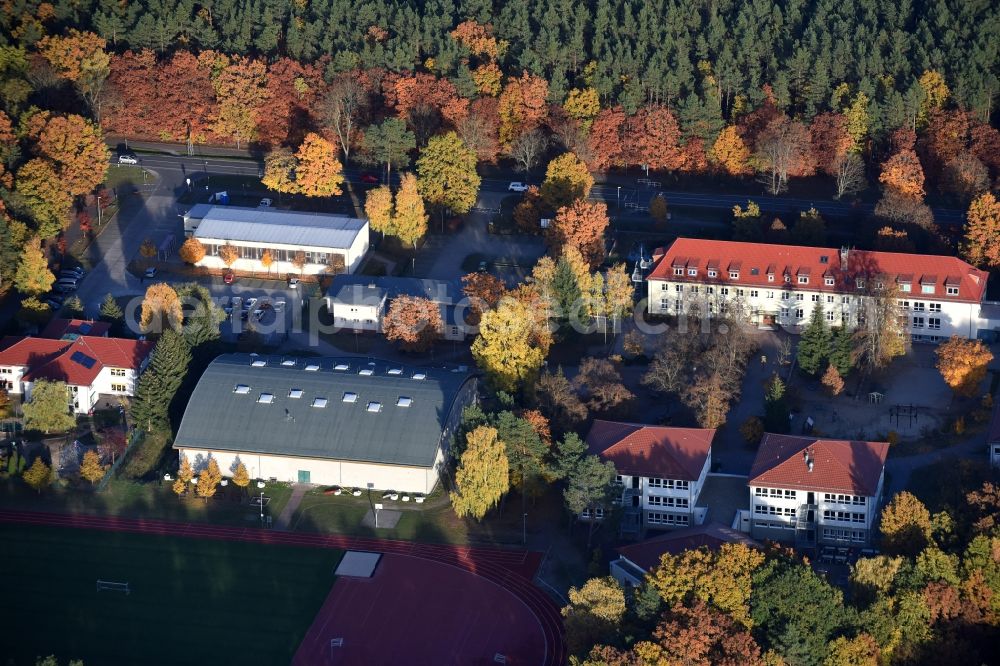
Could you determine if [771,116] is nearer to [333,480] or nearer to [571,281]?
[571,281]

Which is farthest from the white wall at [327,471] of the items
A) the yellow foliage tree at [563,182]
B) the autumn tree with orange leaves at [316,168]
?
the autumn tree with orange leaves at [316,168]

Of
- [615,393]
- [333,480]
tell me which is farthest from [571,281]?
[333,480]

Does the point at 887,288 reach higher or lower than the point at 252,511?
higher

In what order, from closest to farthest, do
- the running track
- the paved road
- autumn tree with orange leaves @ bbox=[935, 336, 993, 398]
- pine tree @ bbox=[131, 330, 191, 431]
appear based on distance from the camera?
the running track, pine tree @ bbox=[131, 330, 191, 431], autumn tree with orange leaves @ bbox=[935, 336, 993, 398], the paved road

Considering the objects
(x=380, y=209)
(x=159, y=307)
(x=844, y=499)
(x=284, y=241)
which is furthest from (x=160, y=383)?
(x=844, y=499)

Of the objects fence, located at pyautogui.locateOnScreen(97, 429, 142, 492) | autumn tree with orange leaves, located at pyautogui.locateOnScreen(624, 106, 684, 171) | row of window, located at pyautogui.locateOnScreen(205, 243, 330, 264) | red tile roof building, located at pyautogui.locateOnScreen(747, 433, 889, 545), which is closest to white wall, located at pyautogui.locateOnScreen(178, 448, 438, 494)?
fence, located at pyautogui.locateOnScreen(97, 429, 142, 492)

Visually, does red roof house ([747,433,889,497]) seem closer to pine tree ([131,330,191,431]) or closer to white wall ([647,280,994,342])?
white wall ([647,280,994,342])

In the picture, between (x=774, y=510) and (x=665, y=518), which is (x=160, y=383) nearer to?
(x=665, y=518)
